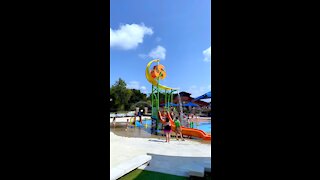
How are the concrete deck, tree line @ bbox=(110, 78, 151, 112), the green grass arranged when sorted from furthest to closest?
tree line @ bbox=(110, 78, 151, 112) < the concrete deck < the green grass

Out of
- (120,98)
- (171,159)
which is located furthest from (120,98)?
(171,159)

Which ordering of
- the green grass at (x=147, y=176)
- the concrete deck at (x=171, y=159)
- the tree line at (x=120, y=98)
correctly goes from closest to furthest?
the green grass at (x=147, y=176)
the concrete deck at (x=171, y=159)
the tree line at (x=120, y=98)

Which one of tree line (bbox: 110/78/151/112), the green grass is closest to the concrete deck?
the green grass

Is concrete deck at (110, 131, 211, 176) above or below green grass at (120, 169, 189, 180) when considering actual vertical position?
below

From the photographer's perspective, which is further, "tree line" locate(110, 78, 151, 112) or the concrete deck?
"tree line" locate(110, 78, 151, 112)

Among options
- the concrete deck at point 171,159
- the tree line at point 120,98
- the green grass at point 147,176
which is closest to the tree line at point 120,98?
the tree line at point 120,98

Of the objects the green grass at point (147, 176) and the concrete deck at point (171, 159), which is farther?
the concrete deck at point (171, 159)

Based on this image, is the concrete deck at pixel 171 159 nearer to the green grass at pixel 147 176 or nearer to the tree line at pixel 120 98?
the green grass at pixel 147 176

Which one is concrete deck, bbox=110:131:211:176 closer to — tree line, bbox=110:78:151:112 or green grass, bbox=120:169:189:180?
green grass, bbox=120:169:189:180
